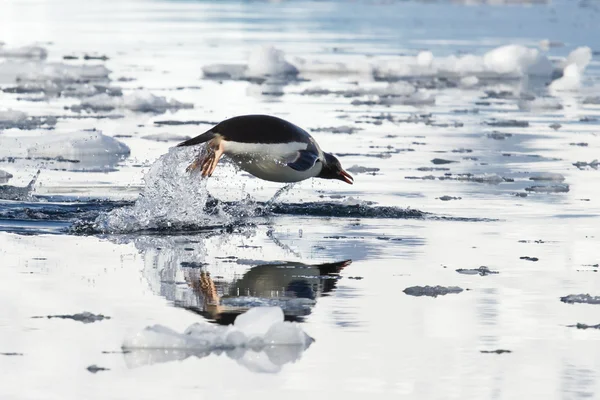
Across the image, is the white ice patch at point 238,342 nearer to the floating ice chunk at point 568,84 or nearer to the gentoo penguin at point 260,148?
the gentoo penguin at point 260,148

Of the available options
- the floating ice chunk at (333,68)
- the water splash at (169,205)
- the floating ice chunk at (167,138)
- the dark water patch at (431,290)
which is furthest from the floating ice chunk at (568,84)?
the dark water patch at (431,290)

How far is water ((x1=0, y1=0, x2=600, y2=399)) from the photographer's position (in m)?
5.85

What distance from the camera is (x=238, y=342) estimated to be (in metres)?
6.12

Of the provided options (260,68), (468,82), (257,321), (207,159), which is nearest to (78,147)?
(207,159)

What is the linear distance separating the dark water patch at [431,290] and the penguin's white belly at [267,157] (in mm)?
2540

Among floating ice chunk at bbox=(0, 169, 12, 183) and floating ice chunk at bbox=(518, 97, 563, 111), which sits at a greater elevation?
floating ice chunk at bbox=(518, 97, 563, 111)

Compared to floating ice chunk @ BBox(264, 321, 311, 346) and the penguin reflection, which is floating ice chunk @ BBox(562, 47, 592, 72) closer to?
the penguin reflection

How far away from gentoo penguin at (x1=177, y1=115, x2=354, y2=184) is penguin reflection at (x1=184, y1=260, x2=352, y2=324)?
1653 millimetres

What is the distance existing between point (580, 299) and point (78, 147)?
7577mm

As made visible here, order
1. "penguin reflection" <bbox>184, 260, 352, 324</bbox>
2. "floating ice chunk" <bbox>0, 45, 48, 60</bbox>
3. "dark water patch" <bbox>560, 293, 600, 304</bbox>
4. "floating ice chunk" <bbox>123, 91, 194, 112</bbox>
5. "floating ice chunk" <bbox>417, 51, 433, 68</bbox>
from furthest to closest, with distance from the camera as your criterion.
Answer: "floating ice chunk" <bbox>0, 45, 48, 60</bbox> < "floating ice chunk" <bbox>417, 51, 433, 68</bbox> < "floating ice chunk" <bbox>123, 91, 194, 112</bbox> < "dark water patch" <bbox>560, 293, 600, 304</bbox> < "penguin reflection" <bbox>184, 260, 352, 324</bbox>

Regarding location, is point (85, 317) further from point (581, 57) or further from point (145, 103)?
point (581, 57)

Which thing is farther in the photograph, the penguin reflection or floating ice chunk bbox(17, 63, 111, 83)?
floating ice chunk bbox(17, 63, 111, 83)

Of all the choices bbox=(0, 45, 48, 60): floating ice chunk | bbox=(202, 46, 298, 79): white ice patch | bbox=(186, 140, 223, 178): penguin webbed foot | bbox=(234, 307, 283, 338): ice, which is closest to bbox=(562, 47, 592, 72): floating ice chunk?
bbox=(202, 46, 298, 79): white ice patch

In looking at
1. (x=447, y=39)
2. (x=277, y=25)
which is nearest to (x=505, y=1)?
(x=277, y=25)
